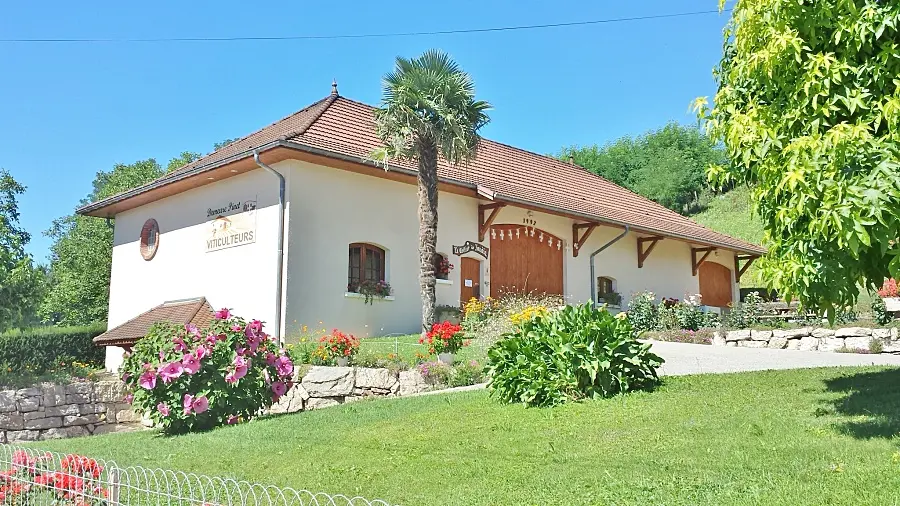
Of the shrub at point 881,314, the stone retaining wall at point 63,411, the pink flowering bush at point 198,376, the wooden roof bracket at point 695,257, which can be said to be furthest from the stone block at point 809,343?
the stone retaining wall at point 63,411

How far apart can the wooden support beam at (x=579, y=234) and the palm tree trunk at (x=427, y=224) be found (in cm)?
659

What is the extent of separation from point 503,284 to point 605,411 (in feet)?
40.4

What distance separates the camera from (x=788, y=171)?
17.3ft

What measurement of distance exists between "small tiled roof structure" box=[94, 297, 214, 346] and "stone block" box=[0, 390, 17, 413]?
2.87 m

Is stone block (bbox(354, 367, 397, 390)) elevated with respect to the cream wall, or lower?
lower

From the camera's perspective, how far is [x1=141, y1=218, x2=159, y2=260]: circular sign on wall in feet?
65.5

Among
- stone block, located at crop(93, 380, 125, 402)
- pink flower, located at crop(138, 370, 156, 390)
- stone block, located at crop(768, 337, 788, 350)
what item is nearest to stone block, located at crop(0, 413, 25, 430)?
stone block, located at crop(93, 380, 125, 402)

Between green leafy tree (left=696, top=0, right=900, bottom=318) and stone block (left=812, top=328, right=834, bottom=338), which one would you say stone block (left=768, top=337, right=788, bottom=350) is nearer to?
stone block (left=812, top=328, right=834, bottom=338)

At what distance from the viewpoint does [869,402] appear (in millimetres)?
7203

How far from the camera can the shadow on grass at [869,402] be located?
19.9 ft

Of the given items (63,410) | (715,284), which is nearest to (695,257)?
(715,284)

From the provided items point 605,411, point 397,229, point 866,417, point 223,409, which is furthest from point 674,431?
point 397,229

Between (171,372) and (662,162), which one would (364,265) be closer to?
(171,372)

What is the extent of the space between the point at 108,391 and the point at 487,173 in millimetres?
10442
